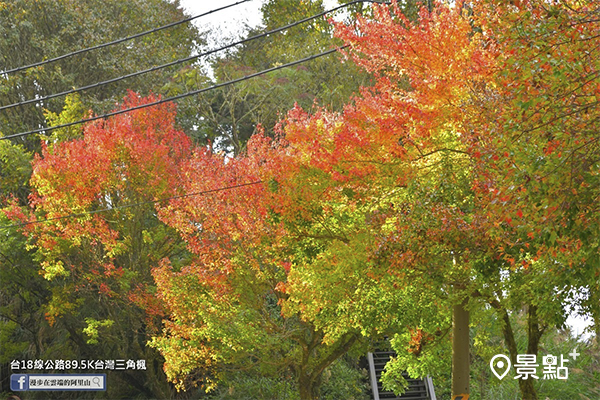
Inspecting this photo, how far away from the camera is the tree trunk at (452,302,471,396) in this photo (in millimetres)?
12273

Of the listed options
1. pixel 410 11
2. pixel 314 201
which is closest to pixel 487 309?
pixel 314 201

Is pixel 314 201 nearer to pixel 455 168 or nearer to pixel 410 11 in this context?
pixel 455 168

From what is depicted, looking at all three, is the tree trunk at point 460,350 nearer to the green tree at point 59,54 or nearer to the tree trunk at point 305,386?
the tree trunk at point 305,386

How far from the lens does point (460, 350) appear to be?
12.3m

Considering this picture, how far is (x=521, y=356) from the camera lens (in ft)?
42.1
